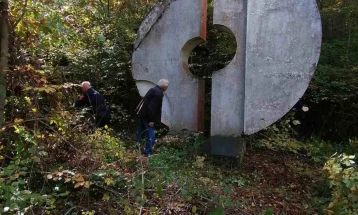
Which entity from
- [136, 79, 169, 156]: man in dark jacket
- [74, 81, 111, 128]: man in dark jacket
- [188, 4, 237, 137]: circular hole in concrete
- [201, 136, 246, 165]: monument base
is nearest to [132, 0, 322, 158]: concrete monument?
[201, 136, 246, 165]: monument base

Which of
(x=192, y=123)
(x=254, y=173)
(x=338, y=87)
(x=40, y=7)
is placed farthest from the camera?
(x=338, y=87)

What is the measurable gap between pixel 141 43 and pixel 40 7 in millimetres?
3922

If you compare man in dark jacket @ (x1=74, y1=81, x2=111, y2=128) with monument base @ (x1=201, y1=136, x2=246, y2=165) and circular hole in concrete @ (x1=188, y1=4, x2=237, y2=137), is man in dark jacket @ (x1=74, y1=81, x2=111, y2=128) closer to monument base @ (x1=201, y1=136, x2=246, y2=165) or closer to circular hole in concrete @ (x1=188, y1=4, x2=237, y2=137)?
monument base @ (x1=201, y1=136, x2=246, y2=165)

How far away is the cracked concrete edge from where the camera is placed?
761 cm

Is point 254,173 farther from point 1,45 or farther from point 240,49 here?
point 1,45

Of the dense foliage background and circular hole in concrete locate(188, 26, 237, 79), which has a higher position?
circular hole in concrete locate(188, 26, 237, 79)

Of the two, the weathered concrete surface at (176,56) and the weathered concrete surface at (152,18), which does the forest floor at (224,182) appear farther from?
the weathered concrete surface at (152,18)

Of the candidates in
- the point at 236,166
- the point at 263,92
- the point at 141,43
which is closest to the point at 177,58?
the point at 141,43

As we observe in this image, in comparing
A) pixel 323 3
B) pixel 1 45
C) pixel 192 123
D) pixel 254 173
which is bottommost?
pixel 254 173

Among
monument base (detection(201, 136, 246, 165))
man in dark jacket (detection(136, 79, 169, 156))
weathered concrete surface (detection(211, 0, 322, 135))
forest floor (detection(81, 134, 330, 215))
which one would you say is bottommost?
forest floor (detection(81, 134, 330, 215))

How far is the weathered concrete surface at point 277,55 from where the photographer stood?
620 cm

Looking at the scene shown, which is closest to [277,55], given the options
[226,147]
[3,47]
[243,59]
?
[243,59]

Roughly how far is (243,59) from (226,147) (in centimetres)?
156

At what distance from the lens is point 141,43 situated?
786cm
